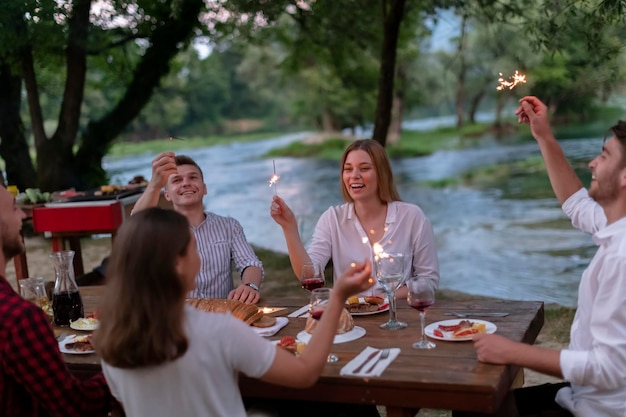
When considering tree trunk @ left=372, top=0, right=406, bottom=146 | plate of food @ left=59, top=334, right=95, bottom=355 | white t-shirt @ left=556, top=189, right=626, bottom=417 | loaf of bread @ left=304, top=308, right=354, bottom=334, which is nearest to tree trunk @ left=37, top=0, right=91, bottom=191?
tree trunk @ left=372, top=0, right=406, bottom=146

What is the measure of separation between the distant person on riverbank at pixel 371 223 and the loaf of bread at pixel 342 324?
33.3 inches

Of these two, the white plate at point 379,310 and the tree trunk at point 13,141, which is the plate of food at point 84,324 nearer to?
the white plate at point 379,310

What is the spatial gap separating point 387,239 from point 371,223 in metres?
Result: 0.13

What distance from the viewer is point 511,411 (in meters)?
2.48

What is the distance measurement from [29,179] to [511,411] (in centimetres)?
946

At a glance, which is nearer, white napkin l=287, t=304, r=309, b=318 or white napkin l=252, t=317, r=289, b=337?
white napkin l=252, t=317, r=289, b=337

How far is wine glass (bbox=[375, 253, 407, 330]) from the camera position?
8.54 feet

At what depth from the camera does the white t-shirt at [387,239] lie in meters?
3.60

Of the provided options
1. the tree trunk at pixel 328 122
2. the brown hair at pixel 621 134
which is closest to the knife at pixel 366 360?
the brown hair at pixel 621 134

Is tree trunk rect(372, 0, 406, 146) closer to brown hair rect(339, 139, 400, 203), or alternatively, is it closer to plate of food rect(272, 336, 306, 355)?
brown hair rect(339, 139, 400, 203)

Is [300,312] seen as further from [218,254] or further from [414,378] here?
[414,378]

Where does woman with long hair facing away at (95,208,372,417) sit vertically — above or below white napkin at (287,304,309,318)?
above

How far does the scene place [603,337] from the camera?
7.04 feet

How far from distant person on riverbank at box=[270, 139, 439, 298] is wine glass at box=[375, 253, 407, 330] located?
0.86 meters
